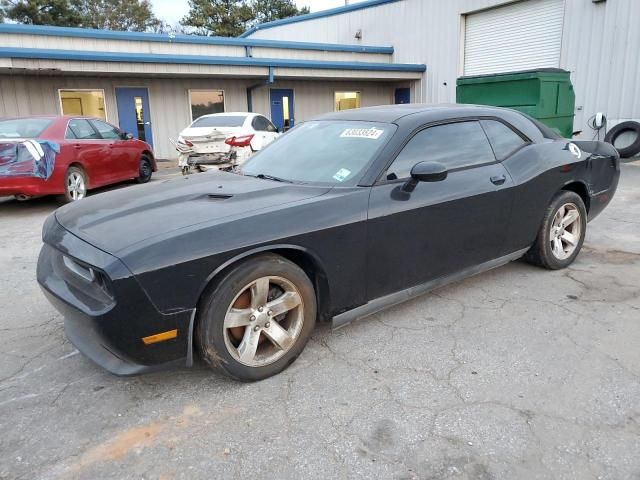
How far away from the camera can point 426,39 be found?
1900cm

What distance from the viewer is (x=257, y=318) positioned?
2734mm

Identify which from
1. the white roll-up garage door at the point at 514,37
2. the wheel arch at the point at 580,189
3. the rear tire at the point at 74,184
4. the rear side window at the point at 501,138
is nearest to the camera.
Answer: the rear side window at the point at 501,138

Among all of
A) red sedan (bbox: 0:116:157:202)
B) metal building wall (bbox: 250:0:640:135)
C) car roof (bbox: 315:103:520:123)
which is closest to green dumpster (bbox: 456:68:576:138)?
metal building wall (bbox: 250:0:640:135)

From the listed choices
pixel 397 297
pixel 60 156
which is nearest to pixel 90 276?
pixel 397 297

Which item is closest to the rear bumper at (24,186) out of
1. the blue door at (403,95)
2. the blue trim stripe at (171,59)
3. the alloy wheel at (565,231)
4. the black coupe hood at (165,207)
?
the black coupe hood at (165,207)

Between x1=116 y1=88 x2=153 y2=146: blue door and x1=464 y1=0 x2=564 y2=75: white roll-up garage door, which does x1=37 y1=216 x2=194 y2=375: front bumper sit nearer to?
x1=116 y1=88 x2=153 y2=146: blue door

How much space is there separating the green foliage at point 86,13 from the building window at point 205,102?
26.9 metres

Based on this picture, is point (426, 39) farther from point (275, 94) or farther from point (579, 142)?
point (579, 142)

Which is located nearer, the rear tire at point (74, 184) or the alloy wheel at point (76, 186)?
the rear tire at point (74, 184)

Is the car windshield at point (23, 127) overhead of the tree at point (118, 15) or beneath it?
→ beneath

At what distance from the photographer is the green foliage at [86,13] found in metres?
35.4

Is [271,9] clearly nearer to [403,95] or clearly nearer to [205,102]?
[403,95]

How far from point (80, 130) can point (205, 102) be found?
863cm

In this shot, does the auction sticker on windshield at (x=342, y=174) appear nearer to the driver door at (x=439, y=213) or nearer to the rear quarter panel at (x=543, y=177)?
the driver door at (x=439, y=213)
